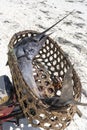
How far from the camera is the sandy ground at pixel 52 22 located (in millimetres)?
5879

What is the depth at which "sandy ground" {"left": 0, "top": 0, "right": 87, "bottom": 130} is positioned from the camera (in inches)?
231

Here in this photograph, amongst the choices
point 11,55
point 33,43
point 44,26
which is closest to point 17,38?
point 33,43

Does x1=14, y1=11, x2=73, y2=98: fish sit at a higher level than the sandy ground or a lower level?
higher

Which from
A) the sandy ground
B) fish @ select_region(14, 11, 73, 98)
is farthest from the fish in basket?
the sandy ground

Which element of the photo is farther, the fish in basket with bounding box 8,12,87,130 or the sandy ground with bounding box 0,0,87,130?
the sandy ground with bounding box 0,0,87,130

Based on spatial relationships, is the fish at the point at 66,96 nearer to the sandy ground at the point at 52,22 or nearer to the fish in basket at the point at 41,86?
the fish in basket at the point at 41,86

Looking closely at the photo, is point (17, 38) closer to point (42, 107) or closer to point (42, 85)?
point (42, 85)

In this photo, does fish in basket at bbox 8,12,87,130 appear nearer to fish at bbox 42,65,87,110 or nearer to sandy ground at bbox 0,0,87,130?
fish at bbox 42,65,87,110

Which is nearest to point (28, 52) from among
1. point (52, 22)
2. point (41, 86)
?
point (41, 86)

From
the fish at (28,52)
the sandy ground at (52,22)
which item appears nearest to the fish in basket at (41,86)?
the fish at (28,52)

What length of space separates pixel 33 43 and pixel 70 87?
1.32 m

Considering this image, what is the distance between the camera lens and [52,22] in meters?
7.36

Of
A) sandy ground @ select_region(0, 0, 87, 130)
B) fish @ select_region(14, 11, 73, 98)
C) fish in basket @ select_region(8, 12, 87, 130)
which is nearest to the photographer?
fish in basket @ select_region(8, 12, 87, 130)

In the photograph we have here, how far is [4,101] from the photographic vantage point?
12.0 ft
